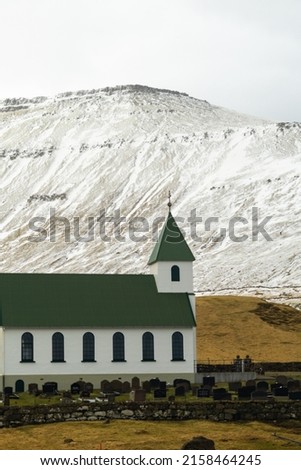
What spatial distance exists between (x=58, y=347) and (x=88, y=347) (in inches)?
89.9

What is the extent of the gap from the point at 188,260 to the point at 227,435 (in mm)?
36113

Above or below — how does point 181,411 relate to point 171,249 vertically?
below

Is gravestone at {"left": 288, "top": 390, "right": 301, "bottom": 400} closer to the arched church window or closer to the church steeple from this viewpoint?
the church steeple

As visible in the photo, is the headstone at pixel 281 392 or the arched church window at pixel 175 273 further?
the arched church window at pixel 175 273

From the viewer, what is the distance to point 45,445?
147 feet

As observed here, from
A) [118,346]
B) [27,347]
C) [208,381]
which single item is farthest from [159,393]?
[27,347]

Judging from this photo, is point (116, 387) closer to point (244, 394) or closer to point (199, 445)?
point (244, 394)

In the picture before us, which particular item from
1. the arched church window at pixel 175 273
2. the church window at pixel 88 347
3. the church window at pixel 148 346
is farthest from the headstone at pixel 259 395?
the arched church window at pixel 175 273

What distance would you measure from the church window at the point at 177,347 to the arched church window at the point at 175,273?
5.25m

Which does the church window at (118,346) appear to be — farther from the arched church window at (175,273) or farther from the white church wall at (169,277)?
the arched church window at (175,273)

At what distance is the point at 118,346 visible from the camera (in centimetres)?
7650

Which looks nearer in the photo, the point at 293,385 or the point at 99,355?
the point at 293,385

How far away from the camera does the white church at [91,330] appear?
74125 mm
